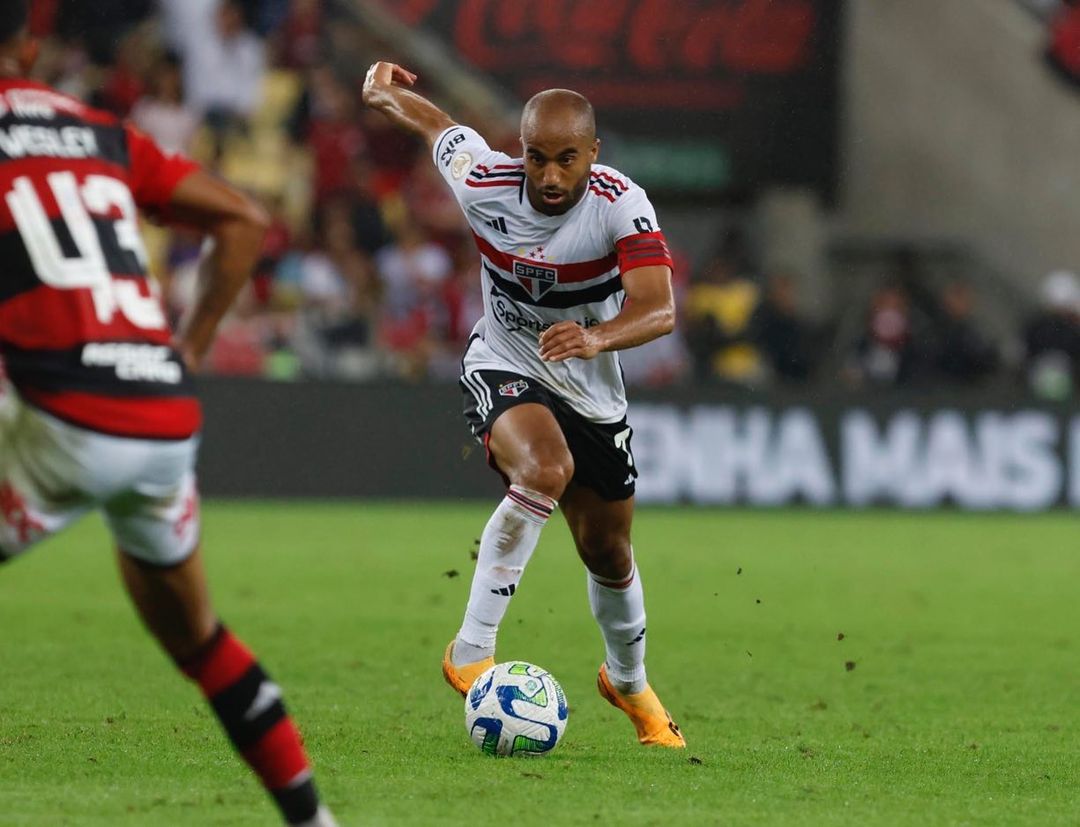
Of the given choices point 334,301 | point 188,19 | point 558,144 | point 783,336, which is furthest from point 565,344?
point 188,19

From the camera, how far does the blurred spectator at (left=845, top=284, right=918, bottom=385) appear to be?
19.3 m

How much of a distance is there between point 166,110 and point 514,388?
13.0 meters

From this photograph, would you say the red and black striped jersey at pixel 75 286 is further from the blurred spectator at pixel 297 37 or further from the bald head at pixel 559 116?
the blurred spectator at pixel 297 37

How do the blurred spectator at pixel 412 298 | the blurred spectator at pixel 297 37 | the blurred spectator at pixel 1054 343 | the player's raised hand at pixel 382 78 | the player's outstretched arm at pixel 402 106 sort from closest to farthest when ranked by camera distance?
the player's outstretched arm at pixel 402 106 → the player's raised hand at pixel 382 78 → the blurred spectator at pixel 412 298 → the blurred spectator at pixel 1054 343 → the blurred spectator at pixel 297 37

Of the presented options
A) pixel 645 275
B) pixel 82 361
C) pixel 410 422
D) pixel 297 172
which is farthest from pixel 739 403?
pixel 82 361

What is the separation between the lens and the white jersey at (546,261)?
676 cm

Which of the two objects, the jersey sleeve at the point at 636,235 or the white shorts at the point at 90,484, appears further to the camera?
the jersey sleeve at the point at 636,235

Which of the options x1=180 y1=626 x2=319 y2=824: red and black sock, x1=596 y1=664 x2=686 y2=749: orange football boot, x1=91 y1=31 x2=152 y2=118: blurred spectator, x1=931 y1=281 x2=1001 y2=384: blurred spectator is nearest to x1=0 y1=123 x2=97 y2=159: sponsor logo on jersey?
x1=180 y1=626 x2=319 y2=824: red and black sock

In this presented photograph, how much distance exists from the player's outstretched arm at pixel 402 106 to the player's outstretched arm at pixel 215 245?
2814 mm

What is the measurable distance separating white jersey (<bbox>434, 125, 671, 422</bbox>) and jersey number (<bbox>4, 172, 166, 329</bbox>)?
2445 mm

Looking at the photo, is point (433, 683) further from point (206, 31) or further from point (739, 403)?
point (206, 31)

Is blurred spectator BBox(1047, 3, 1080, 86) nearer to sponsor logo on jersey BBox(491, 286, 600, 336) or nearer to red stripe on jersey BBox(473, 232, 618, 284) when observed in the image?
sponsor logo on jersey BBox(491, 286, 600, 336)

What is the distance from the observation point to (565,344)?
5941 mm

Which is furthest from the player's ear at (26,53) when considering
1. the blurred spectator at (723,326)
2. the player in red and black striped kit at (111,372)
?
the blurred spectator at (723,326)
